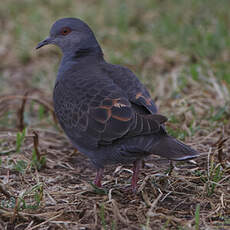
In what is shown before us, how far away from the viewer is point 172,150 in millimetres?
3363

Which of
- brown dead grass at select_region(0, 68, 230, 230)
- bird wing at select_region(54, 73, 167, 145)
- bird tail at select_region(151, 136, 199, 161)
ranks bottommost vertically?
brown dead grass at select_region(0, 68, 230, 230)

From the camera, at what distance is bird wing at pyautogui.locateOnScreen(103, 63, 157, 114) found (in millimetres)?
3801

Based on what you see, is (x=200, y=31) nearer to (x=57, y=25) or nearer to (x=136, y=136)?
(x=57, y=25)

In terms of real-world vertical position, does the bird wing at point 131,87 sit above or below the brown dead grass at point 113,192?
above

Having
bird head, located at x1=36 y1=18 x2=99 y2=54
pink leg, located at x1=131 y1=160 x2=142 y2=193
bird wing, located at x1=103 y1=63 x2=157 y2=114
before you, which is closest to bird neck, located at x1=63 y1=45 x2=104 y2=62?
bird head, located at x1=36 y1=18 x2=99 y2=54

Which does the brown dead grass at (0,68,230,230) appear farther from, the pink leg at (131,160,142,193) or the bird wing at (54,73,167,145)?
the bird wing at (54,73,167,145)

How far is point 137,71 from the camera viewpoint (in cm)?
679

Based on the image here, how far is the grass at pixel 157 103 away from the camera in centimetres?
339

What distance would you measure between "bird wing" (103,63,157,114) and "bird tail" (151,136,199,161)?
39 cm

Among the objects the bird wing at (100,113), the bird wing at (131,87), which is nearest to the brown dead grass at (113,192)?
the bird wing at (100,113)

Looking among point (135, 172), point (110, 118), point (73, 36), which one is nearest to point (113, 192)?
point (135, 172)

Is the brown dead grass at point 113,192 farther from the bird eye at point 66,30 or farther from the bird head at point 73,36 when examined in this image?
the bird eye at point 66,30

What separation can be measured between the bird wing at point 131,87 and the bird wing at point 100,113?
0.09 metres

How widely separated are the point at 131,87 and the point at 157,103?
186cm
